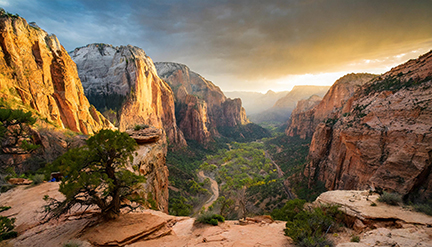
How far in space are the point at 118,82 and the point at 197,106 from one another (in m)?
44.6

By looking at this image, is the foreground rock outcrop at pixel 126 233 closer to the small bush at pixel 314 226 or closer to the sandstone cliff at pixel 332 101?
the small bush at pixel 314 226

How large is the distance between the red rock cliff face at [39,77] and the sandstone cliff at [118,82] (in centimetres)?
1615

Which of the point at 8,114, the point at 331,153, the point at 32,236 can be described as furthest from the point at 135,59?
the point at 331,153

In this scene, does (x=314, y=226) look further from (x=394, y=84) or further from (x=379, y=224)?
(x=394, y=84)

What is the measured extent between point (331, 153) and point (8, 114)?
4340 centimetres

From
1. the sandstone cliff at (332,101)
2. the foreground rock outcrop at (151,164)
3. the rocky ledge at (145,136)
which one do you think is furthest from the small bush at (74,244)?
the sandstone cliff at (332,101)

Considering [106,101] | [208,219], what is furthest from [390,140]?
[106,101]

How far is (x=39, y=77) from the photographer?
24.4 meters

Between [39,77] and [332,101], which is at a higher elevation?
[39,77]

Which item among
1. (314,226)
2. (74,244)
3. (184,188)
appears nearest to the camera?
(74,244)

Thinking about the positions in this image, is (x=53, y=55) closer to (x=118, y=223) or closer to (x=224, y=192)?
(x=118, y=223)

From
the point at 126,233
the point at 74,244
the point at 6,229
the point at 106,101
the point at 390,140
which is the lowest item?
the point at 126,233

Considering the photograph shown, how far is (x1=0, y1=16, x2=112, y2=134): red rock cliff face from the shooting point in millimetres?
20844

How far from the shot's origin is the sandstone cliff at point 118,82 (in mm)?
47781
